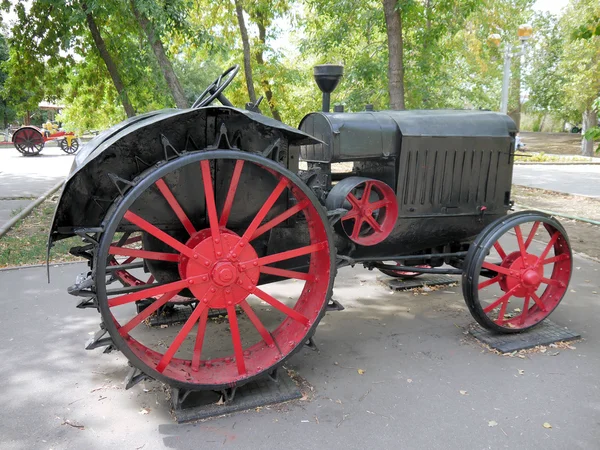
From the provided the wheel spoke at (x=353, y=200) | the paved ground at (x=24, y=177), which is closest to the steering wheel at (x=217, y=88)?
the wheel spoke at (x=353, y=200)

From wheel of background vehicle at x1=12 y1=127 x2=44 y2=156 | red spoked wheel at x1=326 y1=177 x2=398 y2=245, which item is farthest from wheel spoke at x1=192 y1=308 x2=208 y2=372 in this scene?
wheel of background vehicle at x1=12 y1=127 x2=44 y2=156

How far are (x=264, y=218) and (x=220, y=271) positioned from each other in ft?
2.10

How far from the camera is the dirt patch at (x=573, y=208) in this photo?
737cm

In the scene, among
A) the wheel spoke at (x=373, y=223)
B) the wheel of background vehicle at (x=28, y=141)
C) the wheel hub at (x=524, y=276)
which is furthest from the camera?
the wheel of background vehicle at (x=28, y=141)

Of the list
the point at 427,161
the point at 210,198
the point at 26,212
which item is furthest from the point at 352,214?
the point at 26,212

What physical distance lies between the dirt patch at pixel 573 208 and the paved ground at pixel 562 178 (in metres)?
0.64

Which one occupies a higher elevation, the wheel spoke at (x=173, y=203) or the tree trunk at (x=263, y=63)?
the tree trunk at (x=263, y=63)

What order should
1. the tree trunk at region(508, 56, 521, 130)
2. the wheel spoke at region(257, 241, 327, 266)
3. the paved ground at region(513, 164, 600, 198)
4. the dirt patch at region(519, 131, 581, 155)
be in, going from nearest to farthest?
1. the wheel spoke at region(257, 241, 327, 266)
2. the paved ground at region(513, 164, 600, 198)
3. the dirt patch at region(519, 131, 581, 155)
4. the tree trunk at region(508, 56, 521, 130)

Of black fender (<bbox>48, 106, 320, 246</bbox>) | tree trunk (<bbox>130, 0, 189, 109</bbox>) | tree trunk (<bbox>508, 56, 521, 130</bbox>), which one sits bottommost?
black fender (<bbox>48, 106, 320, 246</bbox>)

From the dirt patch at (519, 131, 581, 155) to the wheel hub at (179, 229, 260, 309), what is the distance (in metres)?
29.5

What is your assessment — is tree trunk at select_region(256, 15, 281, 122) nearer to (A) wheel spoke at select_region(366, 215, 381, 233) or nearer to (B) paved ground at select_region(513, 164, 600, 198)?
(B) paved ground at select_region(513, 164, 600, 198)

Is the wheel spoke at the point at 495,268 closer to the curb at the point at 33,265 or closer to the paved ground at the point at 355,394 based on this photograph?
the paved ground at the point at 355,394

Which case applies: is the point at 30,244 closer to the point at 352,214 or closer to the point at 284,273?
the point at 284,273

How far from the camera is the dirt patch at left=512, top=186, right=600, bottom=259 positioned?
737cm
